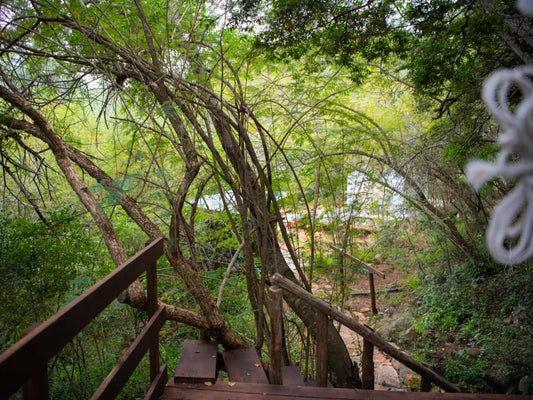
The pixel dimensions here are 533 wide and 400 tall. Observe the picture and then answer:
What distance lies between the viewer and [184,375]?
7.36ft

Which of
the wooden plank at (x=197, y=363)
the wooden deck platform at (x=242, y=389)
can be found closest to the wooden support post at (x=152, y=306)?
the wooden deck platform at (x=242, y=389)

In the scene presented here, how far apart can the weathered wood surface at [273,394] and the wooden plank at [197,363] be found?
42 millimetres

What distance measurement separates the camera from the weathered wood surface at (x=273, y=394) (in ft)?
6.84

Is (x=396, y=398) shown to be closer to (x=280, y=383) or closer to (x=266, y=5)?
(x=280, y=383)

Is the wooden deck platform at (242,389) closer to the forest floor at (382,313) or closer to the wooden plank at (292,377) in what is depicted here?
the wooden plank at (292,377)

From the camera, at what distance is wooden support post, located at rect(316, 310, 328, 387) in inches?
96.0

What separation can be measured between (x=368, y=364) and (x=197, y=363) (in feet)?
4.89

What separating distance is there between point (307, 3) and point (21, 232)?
3.24m

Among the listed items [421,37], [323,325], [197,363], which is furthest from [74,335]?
[421,37]

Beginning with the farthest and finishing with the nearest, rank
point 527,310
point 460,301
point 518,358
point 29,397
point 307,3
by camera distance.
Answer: point 460,301 < point 527,310 < point 518,358 < point 307,3 < point 29,397

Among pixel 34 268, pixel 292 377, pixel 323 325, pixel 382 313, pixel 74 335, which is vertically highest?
pixel 34 268

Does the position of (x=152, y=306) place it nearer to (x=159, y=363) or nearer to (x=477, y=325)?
(x=159, y=363)

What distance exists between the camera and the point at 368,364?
3.00 meters

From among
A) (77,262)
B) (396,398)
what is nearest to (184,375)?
(396,398)
